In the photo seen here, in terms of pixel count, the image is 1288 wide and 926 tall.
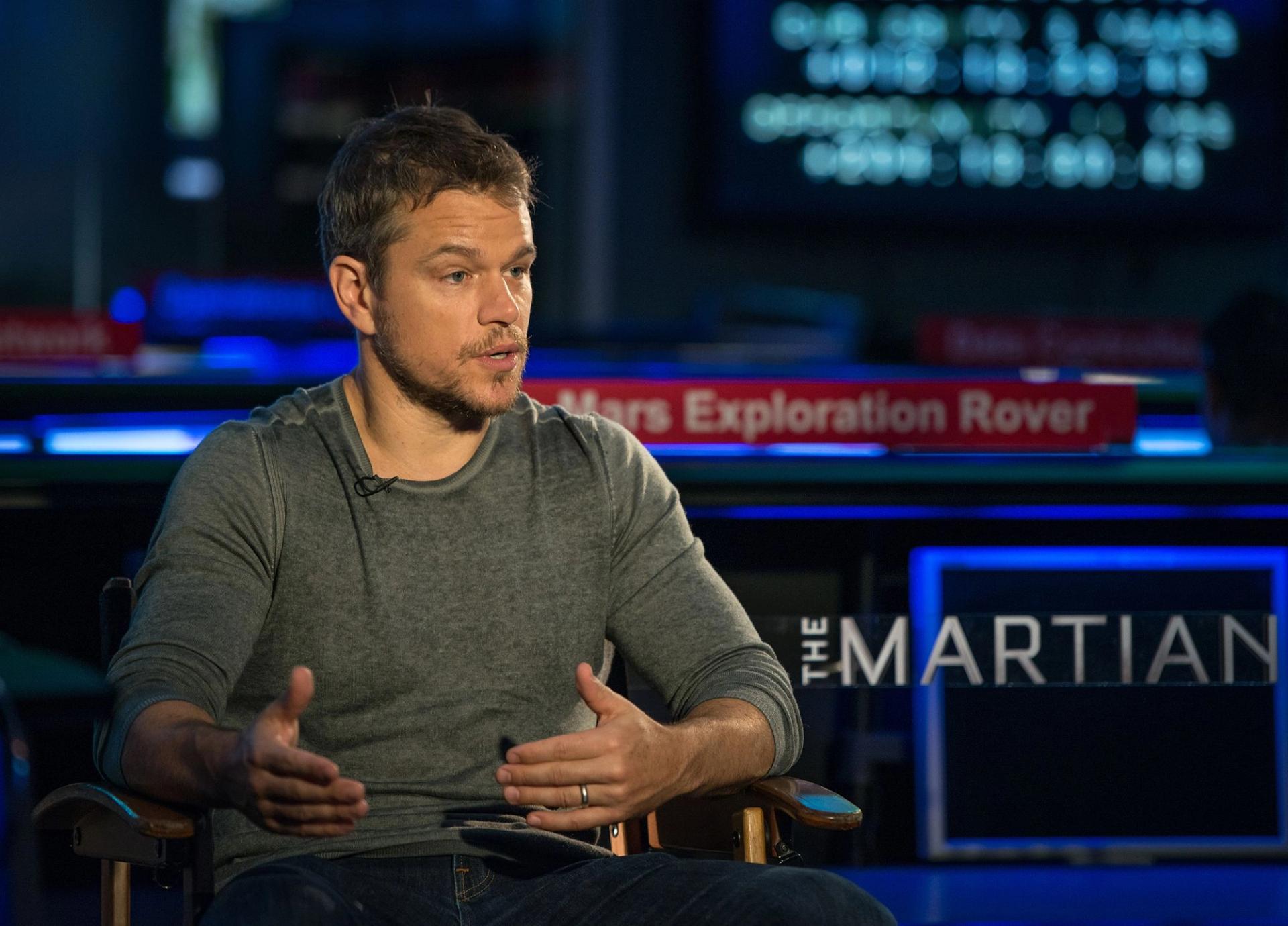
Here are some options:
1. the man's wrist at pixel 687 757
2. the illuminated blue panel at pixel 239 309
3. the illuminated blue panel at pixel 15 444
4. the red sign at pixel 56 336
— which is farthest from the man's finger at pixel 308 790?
the illuminated blue panel at pixel 239 309

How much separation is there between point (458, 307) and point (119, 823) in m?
0.66

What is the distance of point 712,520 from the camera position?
8.46ft

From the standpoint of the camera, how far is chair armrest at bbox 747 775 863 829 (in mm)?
1742

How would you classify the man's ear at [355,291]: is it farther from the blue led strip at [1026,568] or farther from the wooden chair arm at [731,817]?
the blue led strip at [1026,568]

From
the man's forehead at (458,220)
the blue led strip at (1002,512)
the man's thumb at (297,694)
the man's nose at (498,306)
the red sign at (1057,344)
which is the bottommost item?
the man's thumb at (297,694)

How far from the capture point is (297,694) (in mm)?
1494

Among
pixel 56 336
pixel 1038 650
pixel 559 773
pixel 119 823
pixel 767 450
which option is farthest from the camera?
pixel 56 336

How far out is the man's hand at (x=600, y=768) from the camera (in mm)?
1572

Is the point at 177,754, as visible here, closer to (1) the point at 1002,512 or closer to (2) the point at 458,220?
(2) the point at 458,220

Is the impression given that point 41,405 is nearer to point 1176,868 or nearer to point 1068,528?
point 1068,528

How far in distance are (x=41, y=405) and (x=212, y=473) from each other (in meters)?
1.86

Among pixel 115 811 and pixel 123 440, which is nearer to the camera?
pixel 115 811

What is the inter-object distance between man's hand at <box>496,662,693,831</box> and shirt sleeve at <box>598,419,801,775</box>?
0.68 feet

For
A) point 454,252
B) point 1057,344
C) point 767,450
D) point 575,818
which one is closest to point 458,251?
point 454,252
